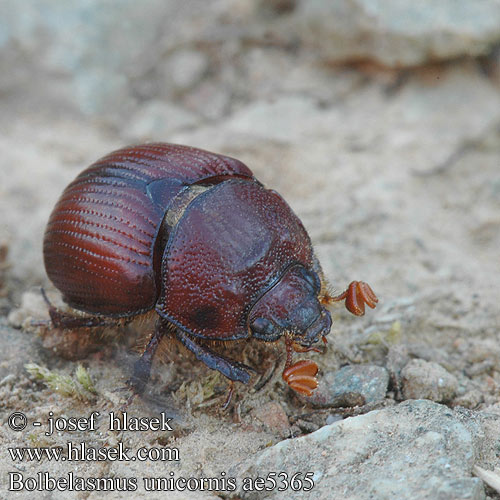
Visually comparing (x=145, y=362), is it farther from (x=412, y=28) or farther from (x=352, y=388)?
(x=412, y=28)

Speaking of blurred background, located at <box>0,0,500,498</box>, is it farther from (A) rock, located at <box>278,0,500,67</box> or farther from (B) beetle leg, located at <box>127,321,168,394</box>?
(B) beetle leg, located at <box>127,321,168,394</box>

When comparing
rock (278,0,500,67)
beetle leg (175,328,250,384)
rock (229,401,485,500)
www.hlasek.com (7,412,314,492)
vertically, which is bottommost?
www.hlasek.com (7,412,314,492)

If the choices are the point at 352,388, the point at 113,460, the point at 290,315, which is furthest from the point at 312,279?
the point at 113,460

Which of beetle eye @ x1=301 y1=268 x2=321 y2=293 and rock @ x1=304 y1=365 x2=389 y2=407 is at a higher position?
beetle eye @ x1=301 y1=268 x2=321 y2=293

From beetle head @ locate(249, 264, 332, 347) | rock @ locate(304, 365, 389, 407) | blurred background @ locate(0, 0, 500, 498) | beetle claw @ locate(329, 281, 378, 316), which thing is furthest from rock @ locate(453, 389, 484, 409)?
beetle head @ locate(249, 264, 332, 347)

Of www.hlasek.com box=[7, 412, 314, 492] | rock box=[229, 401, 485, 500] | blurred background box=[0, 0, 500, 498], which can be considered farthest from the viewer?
blurred background box=[0, 0, 500, 498]

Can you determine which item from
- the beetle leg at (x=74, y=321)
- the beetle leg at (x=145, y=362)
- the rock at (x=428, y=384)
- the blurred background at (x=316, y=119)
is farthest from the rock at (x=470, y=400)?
the beetle leg at (x=74, y=321)
